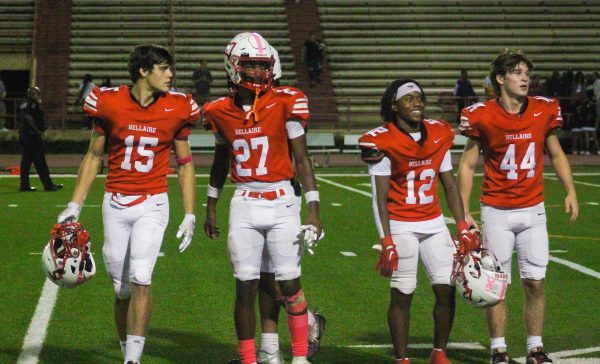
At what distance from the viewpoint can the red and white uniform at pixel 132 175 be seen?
23.7ft

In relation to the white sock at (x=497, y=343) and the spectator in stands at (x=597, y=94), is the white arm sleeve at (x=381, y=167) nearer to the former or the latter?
the white sock at (x=497, y=343)

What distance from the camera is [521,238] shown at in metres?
7.62

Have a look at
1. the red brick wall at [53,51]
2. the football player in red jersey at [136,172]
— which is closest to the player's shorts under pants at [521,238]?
the football player in red jersey at [136,172]

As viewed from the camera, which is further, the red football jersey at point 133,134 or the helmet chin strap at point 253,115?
the red football jersey at point 133,134

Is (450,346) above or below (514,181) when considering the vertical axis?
below

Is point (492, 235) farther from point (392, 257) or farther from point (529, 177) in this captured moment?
point (392, 257)

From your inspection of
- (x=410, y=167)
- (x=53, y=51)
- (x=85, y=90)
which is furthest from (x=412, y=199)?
(x=53, y=51)

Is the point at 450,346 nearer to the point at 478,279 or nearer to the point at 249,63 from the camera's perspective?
the point at 478,279

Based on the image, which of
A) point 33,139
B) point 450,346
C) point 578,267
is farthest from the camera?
point 33,139

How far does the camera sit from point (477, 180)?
23.3 m

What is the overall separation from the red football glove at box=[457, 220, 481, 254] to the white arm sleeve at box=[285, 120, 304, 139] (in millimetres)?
1086

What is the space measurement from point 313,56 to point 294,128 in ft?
87.9

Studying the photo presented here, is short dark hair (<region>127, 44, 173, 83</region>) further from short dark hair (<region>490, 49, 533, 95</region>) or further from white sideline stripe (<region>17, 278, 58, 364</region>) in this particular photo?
short dark hair (<region>490, 49, 533, 95</region>)

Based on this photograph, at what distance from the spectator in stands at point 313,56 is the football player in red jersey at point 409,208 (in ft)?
86.8
